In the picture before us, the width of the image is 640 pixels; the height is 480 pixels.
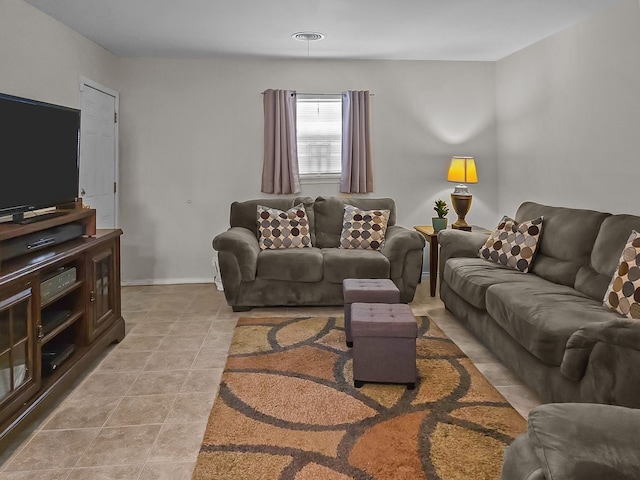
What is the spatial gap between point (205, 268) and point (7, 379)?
3332 mm

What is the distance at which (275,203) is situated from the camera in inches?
196

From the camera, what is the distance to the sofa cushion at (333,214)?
4895 millimetres

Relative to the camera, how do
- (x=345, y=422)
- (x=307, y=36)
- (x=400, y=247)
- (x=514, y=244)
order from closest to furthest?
(x=345, y=422)
(x=514, y=244)
(x=400, y=247)
(x=307, y=36)

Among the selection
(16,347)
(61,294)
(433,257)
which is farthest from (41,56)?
(433,257)

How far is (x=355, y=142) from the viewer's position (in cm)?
533

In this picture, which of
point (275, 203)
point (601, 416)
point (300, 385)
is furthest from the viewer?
point (275, 203)

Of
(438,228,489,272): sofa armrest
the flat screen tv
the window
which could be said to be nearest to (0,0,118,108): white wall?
the flat screen tv

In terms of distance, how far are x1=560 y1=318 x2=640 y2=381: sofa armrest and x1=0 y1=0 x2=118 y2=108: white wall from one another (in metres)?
3.62

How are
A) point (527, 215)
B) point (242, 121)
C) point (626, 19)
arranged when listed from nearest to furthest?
point (626, 19)
point (527, 215)
point (242, 121)

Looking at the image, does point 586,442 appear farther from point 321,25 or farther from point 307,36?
point 307,36

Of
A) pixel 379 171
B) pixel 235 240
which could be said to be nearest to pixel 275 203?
pixel 235 240

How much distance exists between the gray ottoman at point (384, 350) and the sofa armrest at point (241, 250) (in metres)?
1.66

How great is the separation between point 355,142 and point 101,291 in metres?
3.08

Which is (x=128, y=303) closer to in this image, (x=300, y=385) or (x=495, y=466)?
(x=300, y=385)
